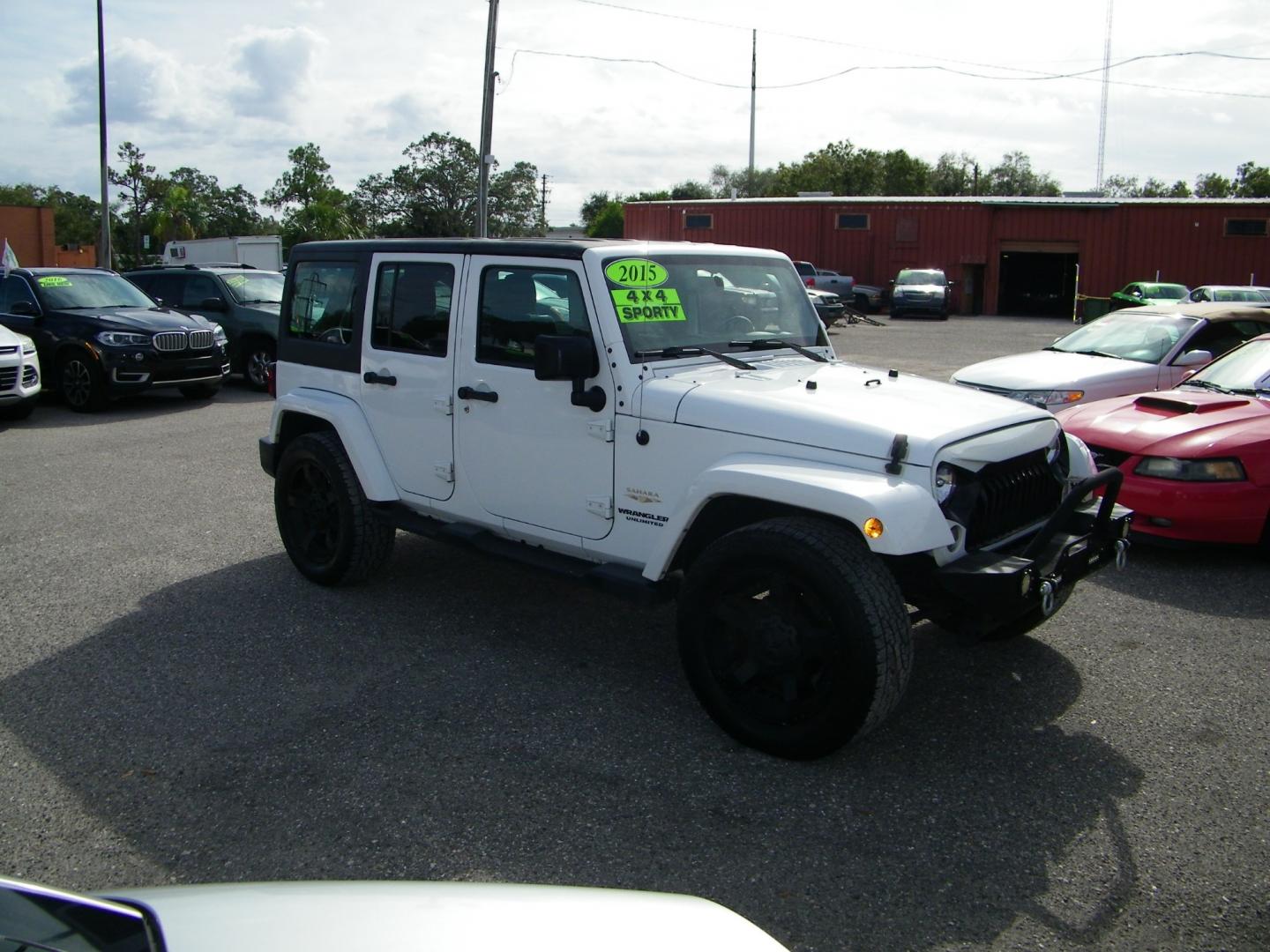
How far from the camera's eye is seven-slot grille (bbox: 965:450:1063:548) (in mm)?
4027

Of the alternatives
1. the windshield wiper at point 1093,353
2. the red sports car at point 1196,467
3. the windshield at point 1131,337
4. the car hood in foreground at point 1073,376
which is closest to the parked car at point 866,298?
the windshield at point 1131,337

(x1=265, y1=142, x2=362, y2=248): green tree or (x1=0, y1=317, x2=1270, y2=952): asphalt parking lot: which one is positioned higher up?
(x1=265, y1=142, x2=362, y2=248): green tree

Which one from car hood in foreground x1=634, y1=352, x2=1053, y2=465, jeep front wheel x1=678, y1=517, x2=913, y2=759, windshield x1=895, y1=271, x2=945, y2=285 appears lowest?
jeep front wheel x1=678, y1=517, x2=913, y2=759

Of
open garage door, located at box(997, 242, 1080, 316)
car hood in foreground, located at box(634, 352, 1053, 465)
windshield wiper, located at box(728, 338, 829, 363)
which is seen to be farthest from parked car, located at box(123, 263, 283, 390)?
open garage door, located at box(997, 242, 1080, 316)

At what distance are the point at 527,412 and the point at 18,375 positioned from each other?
949 cm

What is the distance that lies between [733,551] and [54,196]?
350 feet

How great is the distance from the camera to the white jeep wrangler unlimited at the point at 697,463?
3.73 meters

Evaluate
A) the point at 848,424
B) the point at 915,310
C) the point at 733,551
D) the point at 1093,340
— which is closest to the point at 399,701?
the point at 733,551

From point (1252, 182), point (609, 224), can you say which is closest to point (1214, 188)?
point (1252, 182)

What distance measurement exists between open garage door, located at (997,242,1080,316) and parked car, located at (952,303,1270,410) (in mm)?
31304

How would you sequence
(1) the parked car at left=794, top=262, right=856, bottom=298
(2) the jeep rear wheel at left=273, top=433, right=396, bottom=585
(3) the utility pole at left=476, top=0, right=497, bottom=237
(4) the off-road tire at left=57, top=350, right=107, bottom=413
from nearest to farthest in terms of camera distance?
(2) the jeep rear wheel at left=273, top=433, right=396, bottom=585
(4) the off-road tire at left=57, top=350, right=107, bottom=413
(3) the utility pole at left=476, top=0, right=497, bottom=237
(1) the parked car at left=794, top=262, right=856, bottom=298

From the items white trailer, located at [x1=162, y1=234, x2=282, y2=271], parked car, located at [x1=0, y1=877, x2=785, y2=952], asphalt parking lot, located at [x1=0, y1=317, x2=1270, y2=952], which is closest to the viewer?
parked car, located at [x1=0, y1=877, x2=785, y2=952]

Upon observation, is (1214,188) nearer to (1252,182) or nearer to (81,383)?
(1252,182)

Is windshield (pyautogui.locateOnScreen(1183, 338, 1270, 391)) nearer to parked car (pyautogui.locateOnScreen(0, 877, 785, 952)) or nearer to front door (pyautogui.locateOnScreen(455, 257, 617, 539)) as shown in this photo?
front door (pyautogui.locateOnScreen(455, 257, 617, 539))
